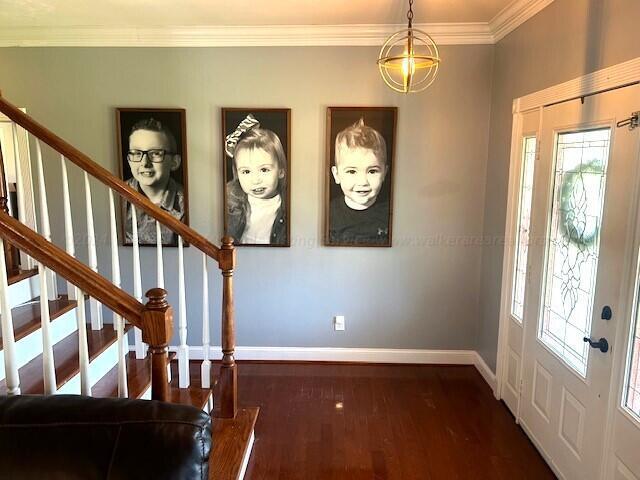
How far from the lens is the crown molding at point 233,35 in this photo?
3.45 metres

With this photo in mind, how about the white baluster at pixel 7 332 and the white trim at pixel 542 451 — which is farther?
the white trim at pixel 542 451

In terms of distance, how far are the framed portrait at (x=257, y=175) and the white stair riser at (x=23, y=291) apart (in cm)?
146

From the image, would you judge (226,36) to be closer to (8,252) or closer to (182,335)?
(8,252)

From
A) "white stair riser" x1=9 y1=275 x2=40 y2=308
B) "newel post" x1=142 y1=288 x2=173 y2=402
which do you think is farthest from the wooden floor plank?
"white stair riser" x1=9 y1=275 x2=40 y2=308

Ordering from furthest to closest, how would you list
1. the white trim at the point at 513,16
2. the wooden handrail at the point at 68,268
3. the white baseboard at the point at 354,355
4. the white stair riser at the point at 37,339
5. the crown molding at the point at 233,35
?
the white baseboard at the point at 354,355
the crown molding at the point at 233,35
the white trim at the point at 513,16
the white stair riser at the point at 37,339
the wooden handrail at the point at 68,268

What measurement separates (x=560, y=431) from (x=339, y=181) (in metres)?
2.22

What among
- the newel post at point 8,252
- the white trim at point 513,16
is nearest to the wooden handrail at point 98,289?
the newel post at point 8,252

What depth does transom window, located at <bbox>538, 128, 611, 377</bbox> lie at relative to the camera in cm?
221

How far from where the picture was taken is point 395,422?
3074 millimetres

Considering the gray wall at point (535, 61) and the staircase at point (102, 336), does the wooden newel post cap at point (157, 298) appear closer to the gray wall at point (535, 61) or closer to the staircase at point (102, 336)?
the staircase at point (102, 336)

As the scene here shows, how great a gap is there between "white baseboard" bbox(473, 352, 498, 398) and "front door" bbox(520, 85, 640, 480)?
1.51ft

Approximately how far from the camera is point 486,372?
3.65 m

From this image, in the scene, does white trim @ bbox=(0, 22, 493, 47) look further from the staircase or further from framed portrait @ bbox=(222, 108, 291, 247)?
the staircase

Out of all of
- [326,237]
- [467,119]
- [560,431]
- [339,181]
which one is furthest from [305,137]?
[560,431]
